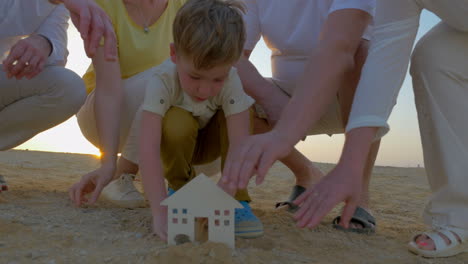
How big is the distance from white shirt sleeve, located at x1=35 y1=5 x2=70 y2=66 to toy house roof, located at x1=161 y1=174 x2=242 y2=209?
1.72 metres

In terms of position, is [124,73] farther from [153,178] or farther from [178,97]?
[153,178]

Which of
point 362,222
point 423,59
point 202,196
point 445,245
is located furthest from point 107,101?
point 445,245

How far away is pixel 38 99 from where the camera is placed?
3051 mm

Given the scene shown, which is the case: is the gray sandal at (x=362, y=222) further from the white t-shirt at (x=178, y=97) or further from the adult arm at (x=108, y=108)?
the adult arm at (x=108, y=108)

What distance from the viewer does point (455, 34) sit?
2092 millimetres

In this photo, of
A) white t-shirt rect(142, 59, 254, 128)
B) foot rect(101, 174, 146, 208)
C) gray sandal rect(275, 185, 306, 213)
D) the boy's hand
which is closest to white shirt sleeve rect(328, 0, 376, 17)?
white t-shirt rect(142, 59, 254, 128)

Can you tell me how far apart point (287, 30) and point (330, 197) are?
4.71 feet

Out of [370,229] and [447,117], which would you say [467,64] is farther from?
[370,229]

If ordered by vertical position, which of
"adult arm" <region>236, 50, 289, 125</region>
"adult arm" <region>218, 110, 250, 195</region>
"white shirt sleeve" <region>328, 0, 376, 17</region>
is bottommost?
"adult arm" <region>218, 110, 250, 195</region>

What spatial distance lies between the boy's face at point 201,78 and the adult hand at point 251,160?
40cm

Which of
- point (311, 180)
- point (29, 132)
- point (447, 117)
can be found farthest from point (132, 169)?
point (447, 117)

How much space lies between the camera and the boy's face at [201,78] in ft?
6.26

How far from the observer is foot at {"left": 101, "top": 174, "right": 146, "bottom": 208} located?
2.59 meters

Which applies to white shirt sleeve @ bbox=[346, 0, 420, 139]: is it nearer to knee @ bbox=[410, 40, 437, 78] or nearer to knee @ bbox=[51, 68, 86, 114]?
knee @ bbox=[410, 40, 437, 78]
